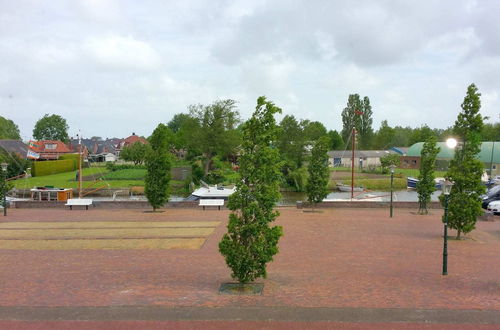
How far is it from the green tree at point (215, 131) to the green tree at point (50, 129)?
79.6m

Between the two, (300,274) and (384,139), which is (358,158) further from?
(300,274)

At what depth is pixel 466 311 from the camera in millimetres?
10648

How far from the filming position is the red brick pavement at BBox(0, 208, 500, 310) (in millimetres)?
11625

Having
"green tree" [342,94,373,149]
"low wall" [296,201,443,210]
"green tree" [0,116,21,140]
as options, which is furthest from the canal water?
"green tree" [0,116,21,140]

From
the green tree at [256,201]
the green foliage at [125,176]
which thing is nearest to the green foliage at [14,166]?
the green foliage at [125,176]

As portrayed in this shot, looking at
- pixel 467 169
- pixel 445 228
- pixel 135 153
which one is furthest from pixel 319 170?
pixel 135 153

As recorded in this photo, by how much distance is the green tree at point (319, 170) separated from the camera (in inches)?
1189

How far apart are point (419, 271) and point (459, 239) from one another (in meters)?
6.73

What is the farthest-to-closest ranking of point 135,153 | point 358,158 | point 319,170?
point 358,158, point 135,153, point 319,170

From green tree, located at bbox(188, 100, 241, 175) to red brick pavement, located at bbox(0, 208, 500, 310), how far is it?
45.6 m

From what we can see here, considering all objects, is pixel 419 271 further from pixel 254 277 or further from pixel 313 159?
pixel 313 159

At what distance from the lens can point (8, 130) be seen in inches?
5167

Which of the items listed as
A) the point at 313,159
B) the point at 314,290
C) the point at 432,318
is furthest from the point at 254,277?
the point at 313,159

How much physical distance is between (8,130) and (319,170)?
126 m
